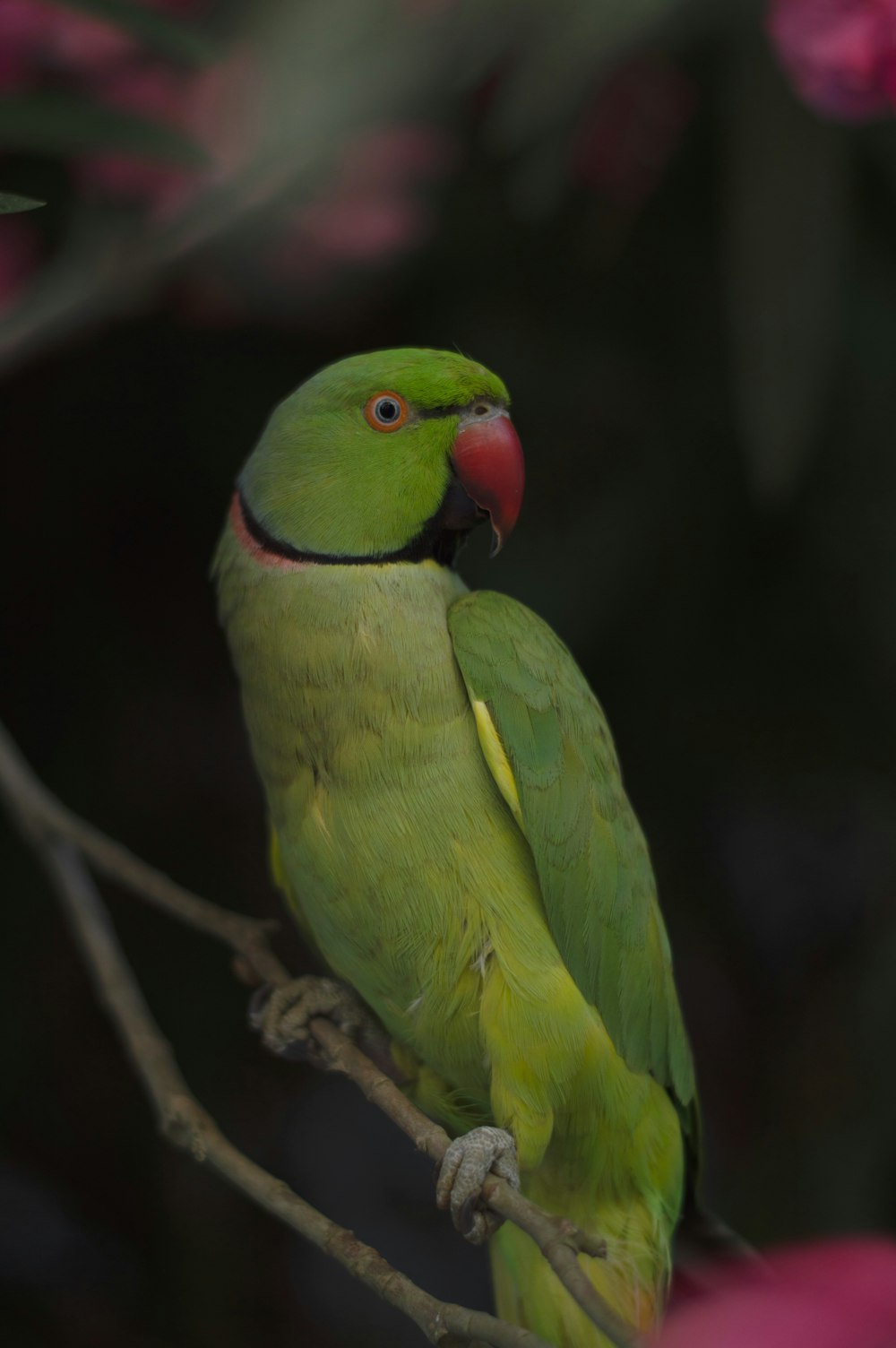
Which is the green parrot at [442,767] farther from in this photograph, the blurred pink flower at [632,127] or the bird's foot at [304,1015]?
the blurred pink flower at [632,127]

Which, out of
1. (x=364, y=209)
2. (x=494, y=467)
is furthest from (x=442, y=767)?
(x=364, y=209)

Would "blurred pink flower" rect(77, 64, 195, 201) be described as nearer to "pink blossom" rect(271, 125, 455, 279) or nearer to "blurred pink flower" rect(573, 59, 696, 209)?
"pink blossom" rect(271, 125, 455, 279)

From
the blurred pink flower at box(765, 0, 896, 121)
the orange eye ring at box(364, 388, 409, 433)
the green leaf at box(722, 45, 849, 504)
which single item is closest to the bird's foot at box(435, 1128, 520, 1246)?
the orange eye ring at box(364, 388, 409, 433)

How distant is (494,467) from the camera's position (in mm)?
919

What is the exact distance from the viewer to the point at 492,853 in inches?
37.3

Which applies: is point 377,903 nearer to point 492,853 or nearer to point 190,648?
point 492,853

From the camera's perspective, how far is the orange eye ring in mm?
936

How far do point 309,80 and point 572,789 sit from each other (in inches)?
25.0

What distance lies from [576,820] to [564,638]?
0.61 m

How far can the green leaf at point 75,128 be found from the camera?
38.8 inches

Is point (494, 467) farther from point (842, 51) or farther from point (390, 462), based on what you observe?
point (842, 51)

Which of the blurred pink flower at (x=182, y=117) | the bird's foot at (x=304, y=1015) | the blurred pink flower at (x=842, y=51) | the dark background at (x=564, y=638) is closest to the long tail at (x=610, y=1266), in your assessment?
the bird's foot at (x=304, y=1015)

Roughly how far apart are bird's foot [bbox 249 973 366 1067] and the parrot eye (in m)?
0.43

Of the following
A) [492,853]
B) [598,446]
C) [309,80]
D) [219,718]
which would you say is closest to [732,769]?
[598,446]
